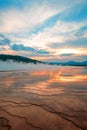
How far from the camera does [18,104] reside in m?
9.04

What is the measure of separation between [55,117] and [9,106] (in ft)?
9.67

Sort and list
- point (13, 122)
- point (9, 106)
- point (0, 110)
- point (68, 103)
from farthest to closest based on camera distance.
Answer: point (68, 103)
point (9, 106)
point (0, 110)
point (13, 122)

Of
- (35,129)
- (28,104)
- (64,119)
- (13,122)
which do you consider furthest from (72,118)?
(28,104)

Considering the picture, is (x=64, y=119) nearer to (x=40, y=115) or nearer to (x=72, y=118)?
(x=72, y=118)

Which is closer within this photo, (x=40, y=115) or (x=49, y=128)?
(x=49, y=128)

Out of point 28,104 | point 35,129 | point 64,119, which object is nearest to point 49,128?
point 35,129

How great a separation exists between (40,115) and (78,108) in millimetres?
2151

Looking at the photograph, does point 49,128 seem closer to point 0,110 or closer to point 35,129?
point 35,129

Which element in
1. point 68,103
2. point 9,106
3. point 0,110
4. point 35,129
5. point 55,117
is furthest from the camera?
point 68,103

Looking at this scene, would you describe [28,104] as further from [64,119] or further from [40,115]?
[64,119]

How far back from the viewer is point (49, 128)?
5832 millimetres

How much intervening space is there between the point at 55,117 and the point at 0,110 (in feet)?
9.43

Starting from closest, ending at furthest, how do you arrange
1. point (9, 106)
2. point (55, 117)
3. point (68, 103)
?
1. point (55, 117)
2. point (9, 106)
3. point (68, 103)

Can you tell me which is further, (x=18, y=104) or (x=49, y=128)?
(x=18, y=104)
